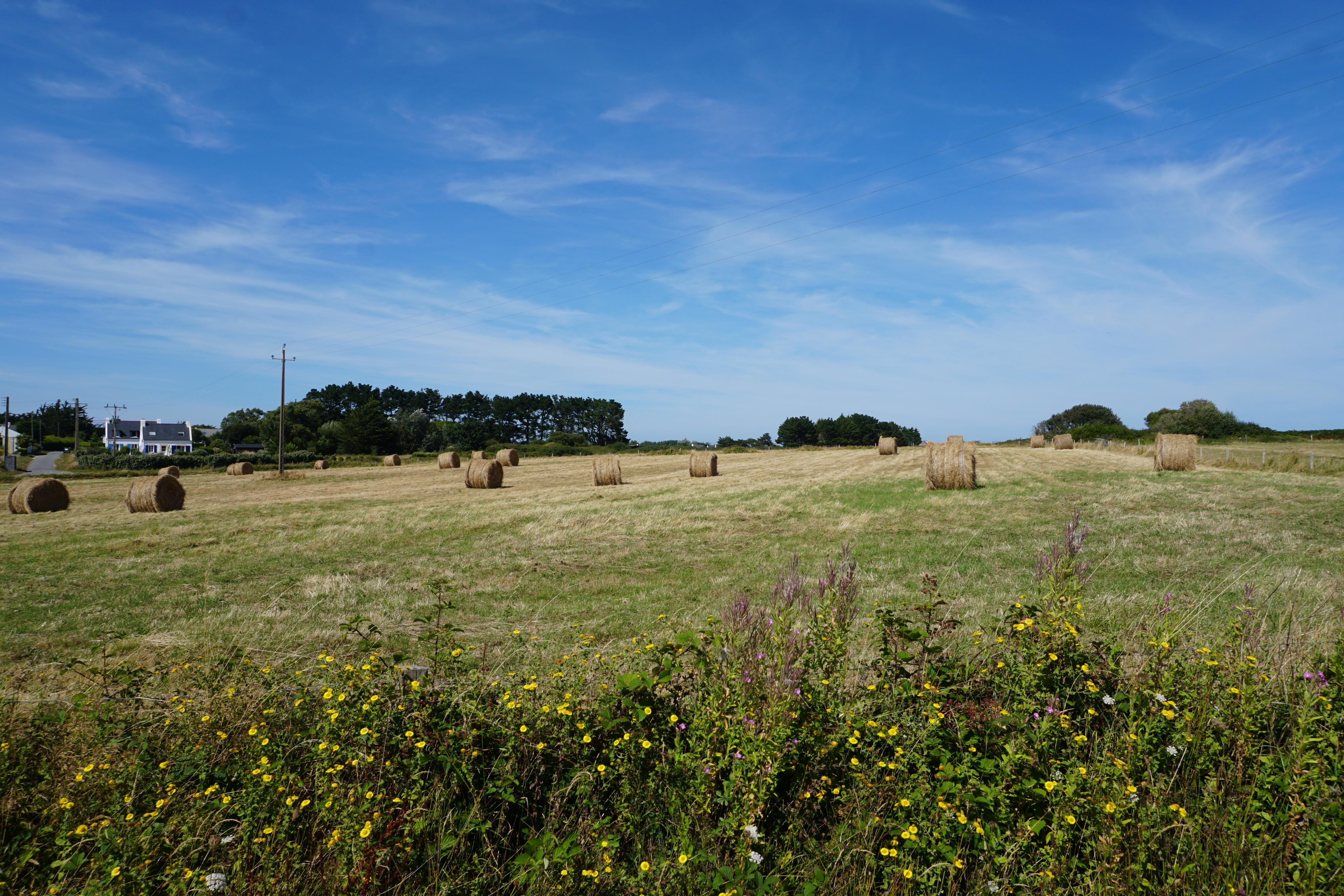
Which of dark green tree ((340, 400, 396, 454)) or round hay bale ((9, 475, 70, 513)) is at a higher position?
dark green tree ((340, 400, 396, 454))

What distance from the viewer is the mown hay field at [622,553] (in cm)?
845

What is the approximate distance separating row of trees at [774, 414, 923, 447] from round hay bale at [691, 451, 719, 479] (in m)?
58.3

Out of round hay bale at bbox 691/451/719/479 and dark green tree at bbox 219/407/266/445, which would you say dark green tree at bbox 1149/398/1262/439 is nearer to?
round hay bale at bbox 691/451/719/479

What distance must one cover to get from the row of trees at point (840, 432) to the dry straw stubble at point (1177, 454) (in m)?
62.8

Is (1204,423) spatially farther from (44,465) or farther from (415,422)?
(44,465)

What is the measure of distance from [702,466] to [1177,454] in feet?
66.2

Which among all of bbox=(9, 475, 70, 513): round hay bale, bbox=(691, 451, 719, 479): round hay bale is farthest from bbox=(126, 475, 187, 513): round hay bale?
bbox=(691, 451, 719, 479): round hay bale

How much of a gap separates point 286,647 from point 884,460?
35601 mm

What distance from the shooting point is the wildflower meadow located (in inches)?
122

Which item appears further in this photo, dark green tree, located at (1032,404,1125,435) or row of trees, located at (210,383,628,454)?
dark green tree, located at (1032,404,1125,435)

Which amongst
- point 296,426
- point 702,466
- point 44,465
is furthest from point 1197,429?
point 44,465

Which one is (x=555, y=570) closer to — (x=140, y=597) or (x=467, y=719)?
(x=140, y=597)

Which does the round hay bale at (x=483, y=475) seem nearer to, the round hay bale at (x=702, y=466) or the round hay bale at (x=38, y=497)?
the round hay bale at (x=702, y=466)

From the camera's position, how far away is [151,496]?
2347 centimetres
